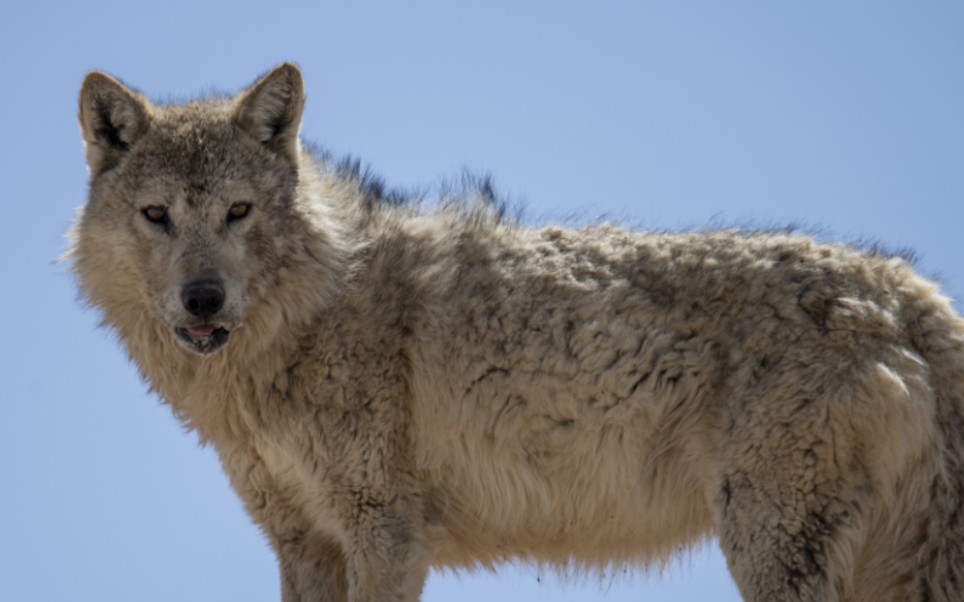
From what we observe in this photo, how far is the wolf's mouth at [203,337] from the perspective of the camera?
286 inches

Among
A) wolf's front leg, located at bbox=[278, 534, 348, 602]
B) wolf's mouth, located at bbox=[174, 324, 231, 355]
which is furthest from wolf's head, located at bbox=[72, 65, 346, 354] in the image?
wolf's front leg, located at bbox=[278, 534, 348, 602]

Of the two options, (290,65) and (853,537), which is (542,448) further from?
(290,65)

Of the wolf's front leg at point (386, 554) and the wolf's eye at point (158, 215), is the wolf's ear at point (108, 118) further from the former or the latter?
the wolf's front leg at point (386, 554)

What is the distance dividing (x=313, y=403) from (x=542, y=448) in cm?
129

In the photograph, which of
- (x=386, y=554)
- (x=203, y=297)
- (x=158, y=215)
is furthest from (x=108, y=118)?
(x=386, y=554)

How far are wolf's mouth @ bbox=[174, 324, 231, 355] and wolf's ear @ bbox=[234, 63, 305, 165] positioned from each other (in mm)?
1197

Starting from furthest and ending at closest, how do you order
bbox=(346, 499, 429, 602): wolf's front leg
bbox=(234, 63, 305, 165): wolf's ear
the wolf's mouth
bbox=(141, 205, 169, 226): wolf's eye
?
bbox=(234, 63, 305, 165): wolf's ear → bbox=(141, 205, 169, 226): wolf's eye → the wolf's mouth → bbox=(346, 499, 429, 602): wolf's front leg

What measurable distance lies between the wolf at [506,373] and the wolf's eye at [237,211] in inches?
0.5

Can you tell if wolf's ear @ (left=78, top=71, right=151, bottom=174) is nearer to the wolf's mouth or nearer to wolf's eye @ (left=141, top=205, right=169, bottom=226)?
wolf's eye @ (left=141, top=205, right=169, bottom=226)

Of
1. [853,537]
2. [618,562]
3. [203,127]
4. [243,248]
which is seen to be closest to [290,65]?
[203,127]

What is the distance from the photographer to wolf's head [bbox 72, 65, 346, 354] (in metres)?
7.28

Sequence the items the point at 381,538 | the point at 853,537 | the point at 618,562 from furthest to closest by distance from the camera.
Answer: the point at 618,562 → the point at 381,538 → the point at 853,537

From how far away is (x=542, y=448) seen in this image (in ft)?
24.0

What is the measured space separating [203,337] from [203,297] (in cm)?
28
